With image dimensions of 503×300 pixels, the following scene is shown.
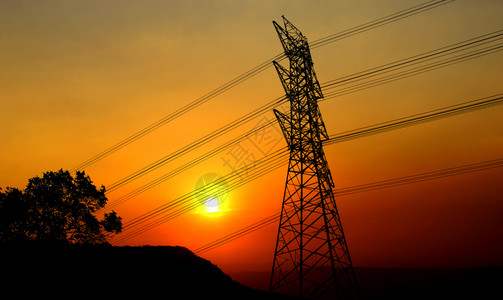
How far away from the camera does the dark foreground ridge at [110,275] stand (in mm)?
17672

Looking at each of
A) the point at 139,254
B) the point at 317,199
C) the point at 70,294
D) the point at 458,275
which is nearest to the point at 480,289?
the point at 458,275

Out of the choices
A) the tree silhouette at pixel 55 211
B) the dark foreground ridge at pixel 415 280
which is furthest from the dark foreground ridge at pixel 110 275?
the dark foreground ridge at pixel 415 280

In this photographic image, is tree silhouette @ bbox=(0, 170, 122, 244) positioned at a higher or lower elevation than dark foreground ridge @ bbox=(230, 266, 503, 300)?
higher

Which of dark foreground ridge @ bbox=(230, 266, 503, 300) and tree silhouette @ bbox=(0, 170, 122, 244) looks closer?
tree silhouette @ bbox=(0, 170, 122, 244)

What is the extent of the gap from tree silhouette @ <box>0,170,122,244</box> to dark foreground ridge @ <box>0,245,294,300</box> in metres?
12.9

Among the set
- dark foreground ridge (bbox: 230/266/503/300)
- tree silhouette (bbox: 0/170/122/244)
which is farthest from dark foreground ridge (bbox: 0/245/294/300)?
dark foreground ridge (bbox: 230/266/503/300)

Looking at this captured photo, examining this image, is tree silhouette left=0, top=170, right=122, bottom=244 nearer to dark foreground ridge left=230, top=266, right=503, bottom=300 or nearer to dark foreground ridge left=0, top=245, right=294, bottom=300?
dark foreground ridge left=0, top=245, right=294, bottom=300

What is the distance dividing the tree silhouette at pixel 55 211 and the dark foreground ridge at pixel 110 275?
12885 mm

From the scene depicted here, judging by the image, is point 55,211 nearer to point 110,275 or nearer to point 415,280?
point 110,275

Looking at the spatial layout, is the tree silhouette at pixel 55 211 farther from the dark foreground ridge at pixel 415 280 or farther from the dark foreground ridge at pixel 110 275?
the dark foreground ridge at pixel 415 280

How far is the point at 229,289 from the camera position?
24094 mm

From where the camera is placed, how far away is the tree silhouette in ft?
111

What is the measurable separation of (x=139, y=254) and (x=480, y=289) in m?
102

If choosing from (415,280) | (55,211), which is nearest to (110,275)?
(55,211)
